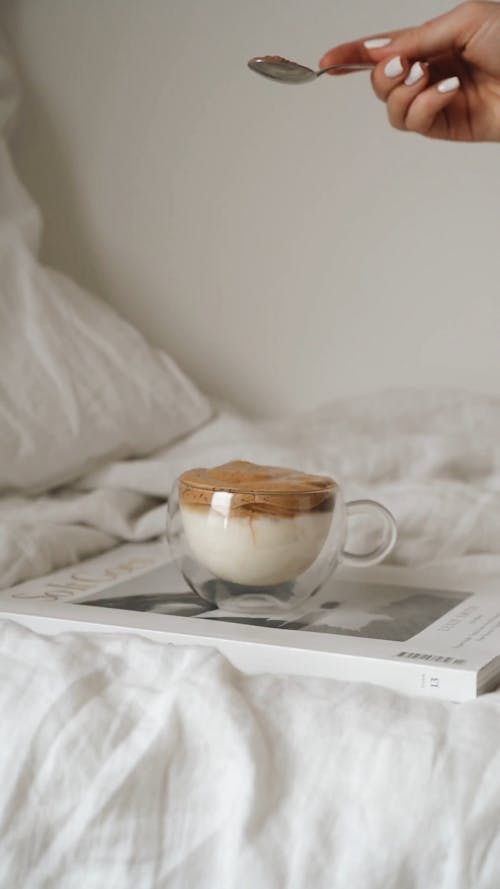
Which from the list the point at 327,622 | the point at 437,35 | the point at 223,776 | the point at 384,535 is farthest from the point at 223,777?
the point at 437,35

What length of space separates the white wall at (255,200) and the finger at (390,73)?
0.38m

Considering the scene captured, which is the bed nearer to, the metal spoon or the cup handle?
the cup handle

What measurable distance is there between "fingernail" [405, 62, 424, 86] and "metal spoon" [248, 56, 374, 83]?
0.03 meters

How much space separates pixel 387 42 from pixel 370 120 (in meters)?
0.37

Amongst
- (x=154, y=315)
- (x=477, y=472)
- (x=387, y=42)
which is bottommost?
(x=477, y=472)

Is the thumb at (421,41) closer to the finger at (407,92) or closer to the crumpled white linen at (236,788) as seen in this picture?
the finger at (407,92)

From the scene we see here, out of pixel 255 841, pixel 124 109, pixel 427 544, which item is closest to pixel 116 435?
pixel 427 544

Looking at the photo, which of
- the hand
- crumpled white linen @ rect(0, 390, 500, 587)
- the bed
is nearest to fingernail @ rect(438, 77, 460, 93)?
the hand

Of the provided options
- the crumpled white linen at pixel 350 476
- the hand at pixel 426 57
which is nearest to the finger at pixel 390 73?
the hand at pixel 426 57

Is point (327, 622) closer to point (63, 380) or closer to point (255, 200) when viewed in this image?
point (63, 380)

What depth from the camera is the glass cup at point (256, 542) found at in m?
Answer: 0.70

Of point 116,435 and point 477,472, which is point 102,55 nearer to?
point 116,435

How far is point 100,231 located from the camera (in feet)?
4.50

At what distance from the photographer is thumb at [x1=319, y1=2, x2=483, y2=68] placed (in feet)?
2.92
